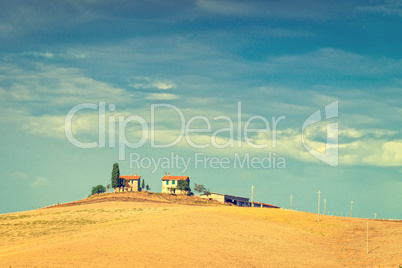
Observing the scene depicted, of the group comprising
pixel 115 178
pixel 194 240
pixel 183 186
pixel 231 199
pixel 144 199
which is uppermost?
pixel 194 240


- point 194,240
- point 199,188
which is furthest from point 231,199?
point 194,240

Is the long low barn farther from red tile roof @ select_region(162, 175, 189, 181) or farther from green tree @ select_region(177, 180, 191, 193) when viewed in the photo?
red tile roof @ select_region(162, 175, 189, 181)

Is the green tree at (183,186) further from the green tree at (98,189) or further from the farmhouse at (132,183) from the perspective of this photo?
the green tree at (98,189)


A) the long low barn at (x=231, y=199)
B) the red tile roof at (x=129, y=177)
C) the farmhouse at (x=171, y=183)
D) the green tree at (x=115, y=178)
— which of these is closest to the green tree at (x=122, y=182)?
the green tree at (x=115, y=178)

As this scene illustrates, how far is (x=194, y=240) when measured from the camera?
2279 inches

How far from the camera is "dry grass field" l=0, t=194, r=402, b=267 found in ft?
156

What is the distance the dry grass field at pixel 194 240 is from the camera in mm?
47500

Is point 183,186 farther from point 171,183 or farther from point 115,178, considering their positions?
point 115,178

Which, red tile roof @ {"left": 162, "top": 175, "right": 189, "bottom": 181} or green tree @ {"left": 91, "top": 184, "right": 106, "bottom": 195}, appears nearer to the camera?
red tile roof @ {"left": 162, "top": 175, "right": 189, "bottom": 181}

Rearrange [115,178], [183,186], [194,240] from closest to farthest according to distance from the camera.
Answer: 1. [194,240]
2. [183,186]
3. [115,178]

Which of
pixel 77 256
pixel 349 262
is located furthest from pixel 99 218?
pixel 349 262

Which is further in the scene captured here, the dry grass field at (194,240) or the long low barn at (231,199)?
the long low barn at (231,199)

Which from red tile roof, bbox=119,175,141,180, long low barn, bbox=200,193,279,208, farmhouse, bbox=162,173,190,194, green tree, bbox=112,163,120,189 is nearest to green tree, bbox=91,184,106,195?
red tile roof, bbox=119,175,141,180

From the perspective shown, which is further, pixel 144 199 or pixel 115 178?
pixel 115 178
